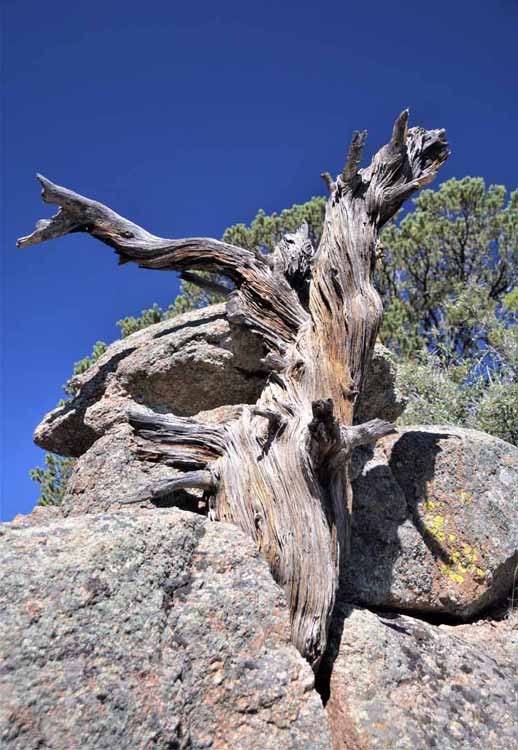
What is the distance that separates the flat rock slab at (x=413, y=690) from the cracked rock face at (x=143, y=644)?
1.25 feet

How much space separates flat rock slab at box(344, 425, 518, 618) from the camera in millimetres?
4117

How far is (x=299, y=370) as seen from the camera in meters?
4.45

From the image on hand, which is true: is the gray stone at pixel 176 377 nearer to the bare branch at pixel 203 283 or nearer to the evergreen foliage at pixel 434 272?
the bare branch at pixel 203 283

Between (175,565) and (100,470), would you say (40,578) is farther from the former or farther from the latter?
(100,470)

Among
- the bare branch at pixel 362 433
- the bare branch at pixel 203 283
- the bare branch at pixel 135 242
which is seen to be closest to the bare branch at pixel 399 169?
the bare branch at pixel 135 242

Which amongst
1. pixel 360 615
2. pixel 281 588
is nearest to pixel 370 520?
pixel 360 615

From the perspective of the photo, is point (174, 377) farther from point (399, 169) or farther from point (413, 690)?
point (413, 690)

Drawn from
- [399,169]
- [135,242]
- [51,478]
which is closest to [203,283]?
[135,242]

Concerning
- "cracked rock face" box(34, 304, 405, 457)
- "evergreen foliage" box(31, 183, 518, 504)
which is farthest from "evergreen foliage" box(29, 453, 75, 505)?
"cracked rock face" box(34, 304, 405, 457)

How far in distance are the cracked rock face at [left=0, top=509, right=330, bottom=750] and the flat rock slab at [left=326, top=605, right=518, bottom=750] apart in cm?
38

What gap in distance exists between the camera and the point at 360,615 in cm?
356

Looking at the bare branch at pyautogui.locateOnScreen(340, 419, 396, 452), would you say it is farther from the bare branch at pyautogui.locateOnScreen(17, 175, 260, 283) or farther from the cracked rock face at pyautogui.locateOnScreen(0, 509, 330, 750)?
the bare branch at pyautogui.locateOnScreen(17, 175, 260, 283)

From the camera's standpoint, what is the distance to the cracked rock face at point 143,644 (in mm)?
2229

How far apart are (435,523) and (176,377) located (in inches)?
102
